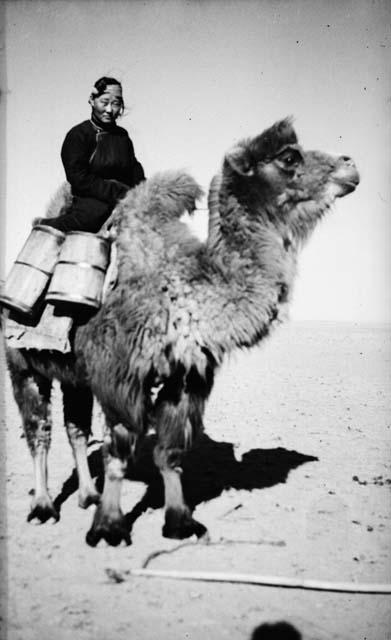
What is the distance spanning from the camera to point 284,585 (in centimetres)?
409

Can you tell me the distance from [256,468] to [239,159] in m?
3.97

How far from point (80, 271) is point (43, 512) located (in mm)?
2285

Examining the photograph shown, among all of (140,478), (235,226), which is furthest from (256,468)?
(235,226)

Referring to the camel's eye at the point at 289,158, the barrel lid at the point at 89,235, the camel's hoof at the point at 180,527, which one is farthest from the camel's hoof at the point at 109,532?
the camel's eye at the point at 289,158

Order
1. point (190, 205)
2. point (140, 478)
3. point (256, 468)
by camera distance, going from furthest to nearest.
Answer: point (256, 468) < point (140, 478) < point (190, 205)

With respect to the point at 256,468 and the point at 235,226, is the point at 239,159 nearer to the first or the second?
the point at 235,226

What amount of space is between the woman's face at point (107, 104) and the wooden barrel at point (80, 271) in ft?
3.91

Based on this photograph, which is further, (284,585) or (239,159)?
(239,159)

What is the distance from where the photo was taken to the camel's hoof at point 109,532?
4719 millimetres

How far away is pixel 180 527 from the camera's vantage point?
485 cm

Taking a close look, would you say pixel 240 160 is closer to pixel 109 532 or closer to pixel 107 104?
pixel 107 104

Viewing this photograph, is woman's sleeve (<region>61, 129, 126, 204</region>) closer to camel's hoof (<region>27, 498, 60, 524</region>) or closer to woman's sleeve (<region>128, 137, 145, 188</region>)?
woman's sleeve (<region>128, 137, 145, 188</region>)

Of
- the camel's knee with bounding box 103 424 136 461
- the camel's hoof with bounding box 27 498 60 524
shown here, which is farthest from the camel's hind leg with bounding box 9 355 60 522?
the camel's knee with bounding box 103 424 136 461

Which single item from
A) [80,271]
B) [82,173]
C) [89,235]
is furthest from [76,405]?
[82,173]
